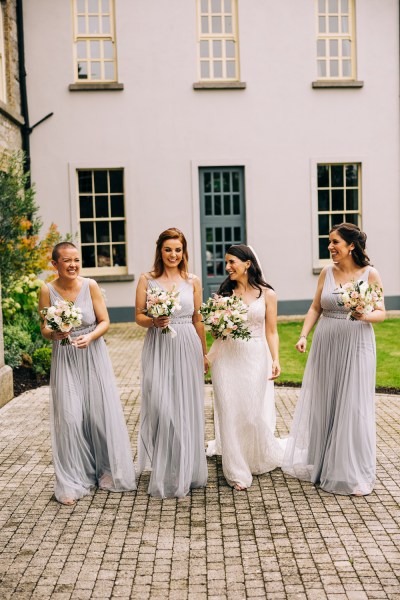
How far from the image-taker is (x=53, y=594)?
13.3 ft

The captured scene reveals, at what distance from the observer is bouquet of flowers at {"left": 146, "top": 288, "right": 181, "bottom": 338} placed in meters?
5.57

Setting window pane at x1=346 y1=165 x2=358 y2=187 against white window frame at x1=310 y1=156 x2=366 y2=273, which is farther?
window pane at x1=346 y1=165 x2=358 y2=187

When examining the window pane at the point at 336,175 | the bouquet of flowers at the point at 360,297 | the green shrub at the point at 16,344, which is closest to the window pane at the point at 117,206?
the window pane at the point at 336,175

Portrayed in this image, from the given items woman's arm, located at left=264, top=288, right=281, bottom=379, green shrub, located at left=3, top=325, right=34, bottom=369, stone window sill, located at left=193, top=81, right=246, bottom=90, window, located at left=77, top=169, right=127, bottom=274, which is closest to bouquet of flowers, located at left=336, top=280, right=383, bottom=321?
woman's arm, located at left=264, top=288, right=281, bottom=379

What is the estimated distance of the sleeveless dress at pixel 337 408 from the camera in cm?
573

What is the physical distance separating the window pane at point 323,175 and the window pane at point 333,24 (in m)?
3.25

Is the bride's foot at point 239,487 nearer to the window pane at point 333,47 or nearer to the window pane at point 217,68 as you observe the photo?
the window pane at point 217,68

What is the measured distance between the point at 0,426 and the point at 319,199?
37.6ft

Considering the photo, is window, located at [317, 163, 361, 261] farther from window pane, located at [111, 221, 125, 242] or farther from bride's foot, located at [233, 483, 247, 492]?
bride's foot, located at [233, 483, 247, 492]

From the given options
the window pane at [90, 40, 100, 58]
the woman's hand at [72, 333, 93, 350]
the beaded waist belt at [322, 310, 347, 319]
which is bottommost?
the woman's hand at [72, 333, 93, 350]

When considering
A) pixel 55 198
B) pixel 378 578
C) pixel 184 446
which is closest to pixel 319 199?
pixel 55 198

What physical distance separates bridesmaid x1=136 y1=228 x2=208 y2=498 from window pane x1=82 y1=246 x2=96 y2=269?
1127 cm

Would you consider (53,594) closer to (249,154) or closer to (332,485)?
(332,485)

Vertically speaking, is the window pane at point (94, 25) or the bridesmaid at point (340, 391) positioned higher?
the window pane at point (94, 25)
